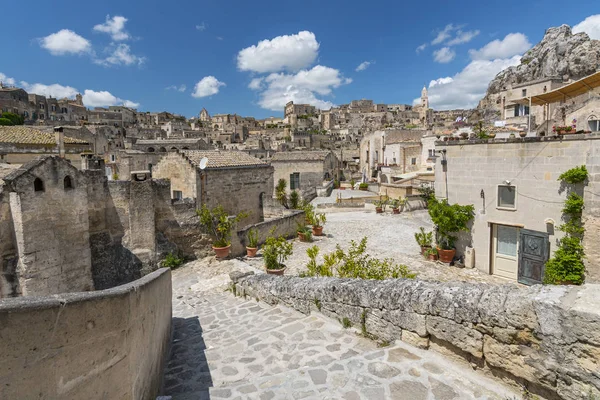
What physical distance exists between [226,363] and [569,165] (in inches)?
420

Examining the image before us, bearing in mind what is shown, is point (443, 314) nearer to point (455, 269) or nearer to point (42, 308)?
point (42, 308)

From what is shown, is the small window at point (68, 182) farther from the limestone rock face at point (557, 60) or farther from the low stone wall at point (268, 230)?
the limestone rock face at point (557, 60)

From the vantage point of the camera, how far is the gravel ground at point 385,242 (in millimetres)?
11672

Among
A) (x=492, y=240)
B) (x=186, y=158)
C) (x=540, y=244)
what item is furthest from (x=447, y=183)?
(x=186, y=158)

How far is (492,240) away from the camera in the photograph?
11.6 metres

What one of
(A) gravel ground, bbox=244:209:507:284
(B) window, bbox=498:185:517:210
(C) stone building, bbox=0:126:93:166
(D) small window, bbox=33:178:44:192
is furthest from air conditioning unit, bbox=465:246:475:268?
(C) stone building, bbox=0:126:93:166

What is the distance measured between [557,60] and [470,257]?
223 ft

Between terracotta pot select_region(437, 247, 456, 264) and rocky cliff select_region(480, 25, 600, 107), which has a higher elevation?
rocky cliff select_region(480, 25, 600, 107)

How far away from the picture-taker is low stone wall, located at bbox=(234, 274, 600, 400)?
2.73m

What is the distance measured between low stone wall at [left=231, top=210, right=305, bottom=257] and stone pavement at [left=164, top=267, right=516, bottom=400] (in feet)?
24.2

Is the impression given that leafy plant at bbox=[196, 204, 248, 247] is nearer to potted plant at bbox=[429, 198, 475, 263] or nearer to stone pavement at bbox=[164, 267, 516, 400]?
stone pavement at bbox=[164, 267, 516, 400]

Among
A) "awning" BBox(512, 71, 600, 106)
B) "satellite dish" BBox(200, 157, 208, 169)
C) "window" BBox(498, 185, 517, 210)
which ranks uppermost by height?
"awning" BBox(512, 71, 600, 106)

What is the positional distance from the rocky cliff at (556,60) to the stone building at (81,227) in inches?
2435

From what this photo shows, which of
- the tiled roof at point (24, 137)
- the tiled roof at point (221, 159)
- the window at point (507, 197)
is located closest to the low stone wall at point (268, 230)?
the tiled roof at point (221, 159)
